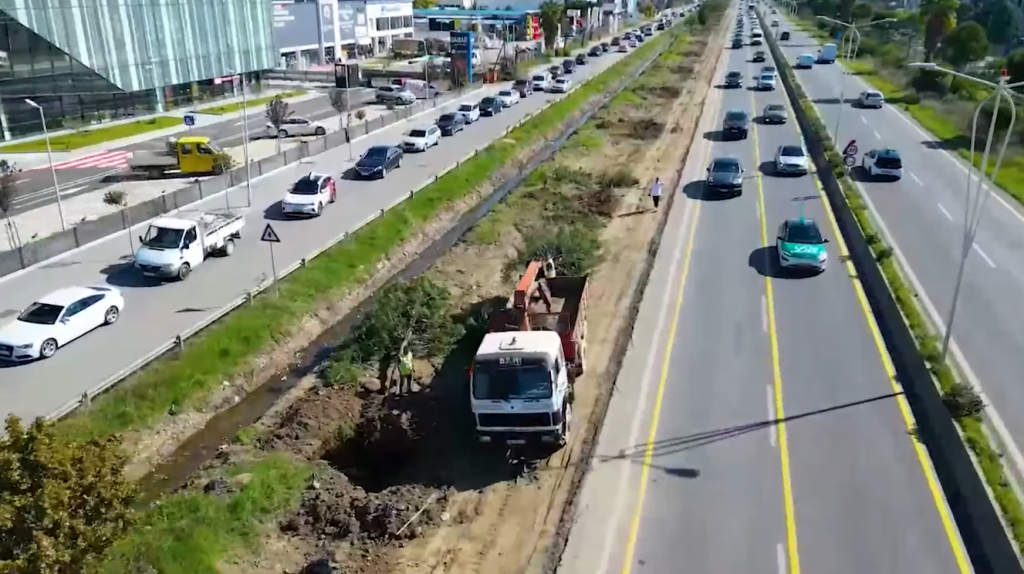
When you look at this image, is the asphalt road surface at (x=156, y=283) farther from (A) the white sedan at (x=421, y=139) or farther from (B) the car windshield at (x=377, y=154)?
(A) the white sedan at (x=421, y=139)

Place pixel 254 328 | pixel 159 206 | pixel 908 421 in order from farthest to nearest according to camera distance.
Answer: pixel 159 206 < pixel 254 328 < pixel 908 421

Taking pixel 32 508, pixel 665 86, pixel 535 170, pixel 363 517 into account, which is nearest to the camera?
pixel 32 508

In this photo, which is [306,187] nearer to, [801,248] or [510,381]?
[801,248]

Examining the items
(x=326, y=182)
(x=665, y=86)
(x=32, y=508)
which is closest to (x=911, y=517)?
(x=32, y=508)

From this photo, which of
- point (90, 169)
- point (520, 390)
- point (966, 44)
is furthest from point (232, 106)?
point (966, 44)

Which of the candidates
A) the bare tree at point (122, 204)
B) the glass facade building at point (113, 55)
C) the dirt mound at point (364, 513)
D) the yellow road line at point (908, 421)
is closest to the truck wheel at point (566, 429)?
the dirt mound at point (364, 513)

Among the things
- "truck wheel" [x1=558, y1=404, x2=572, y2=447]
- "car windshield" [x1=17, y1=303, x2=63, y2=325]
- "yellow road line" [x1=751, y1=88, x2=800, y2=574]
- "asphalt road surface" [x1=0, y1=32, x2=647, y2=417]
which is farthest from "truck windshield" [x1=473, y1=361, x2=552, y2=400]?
"car windshield" [x1=17, y1=303, x2=63, y2=325]

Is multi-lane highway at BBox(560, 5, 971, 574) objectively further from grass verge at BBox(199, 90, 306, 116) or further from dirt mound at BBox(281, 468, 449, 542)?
grass verge at BBox(199, 90, 306, 116)

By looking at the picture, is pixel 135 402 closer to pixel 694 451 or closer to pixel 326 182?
pixel 694 451
